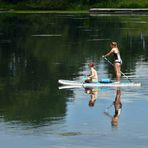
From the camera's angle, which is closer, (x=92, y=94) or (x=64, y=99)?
(x=64, y=99)

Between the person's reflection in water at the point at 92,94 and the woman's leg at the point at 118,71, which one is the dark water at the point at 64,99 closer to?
the person's reflection in water at the point at 92,94

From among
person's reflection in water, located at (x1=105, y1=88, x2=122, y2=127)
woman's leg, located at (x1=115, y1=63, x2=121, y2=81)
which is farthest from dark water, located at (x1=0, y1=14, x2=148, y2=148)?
woman's leg, located at (x1=115, y1=63, x2=121, y2=81)

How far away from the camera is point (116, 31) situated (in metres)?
59.3

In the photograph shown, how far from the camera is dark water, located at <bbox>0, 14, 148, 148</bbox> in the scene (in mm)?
17203

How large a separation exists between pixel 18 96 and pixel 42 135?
264 inches

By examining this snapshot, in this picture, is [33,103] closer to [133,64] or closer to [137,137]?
[137,137]

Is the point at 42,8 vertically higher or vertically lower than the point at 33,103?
higher

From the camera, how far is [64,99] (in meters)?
23.3

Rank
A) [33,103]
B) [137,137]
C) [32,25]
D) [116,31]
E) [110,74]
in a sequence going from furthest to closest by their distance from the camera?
1. [32,25]
2. [116,31]
3. [110,74]
4. [33,103]
5. [137,137]

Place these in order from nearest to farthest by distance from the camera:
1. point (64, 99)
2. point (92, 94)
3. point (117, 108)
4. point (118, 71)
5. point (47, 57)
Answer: point (117, 108), point (64, 99), point (92, 94), point (118, 71), point (47, 57)

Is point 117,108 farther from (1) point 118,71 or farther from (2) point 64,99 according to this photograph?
(1) point 118,71

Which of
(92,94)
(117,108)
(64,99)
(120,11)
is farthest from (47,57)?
(120,11)

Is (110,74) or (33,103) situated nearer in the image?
(33,103)

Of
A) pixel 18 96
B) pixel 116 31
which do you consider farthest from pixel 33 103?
pixel 116 31
